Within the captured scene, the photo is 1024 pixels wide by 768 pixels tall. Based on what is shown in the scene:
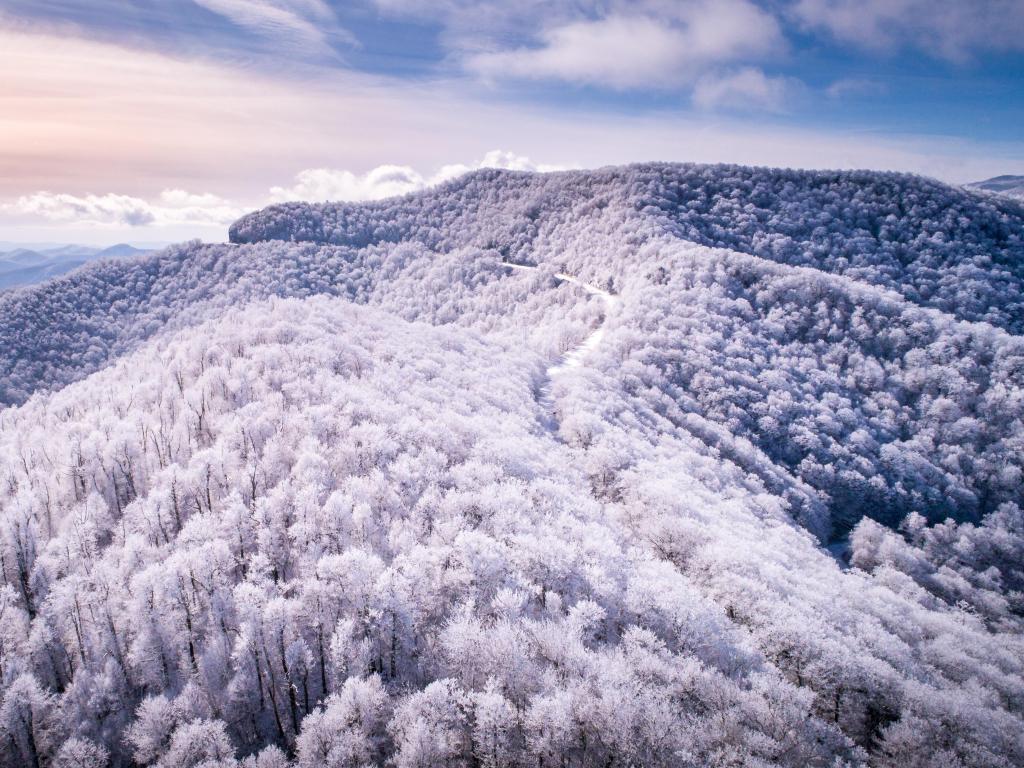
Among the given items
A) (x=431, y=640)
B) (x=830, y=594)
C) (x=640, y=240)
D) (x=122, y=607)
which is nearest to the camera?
(x=431, y=640)

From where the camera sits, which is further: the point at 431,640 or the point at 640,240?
the point at 640,240

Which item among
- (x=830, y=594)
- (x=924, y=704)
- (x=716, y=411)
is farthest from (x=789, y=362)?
(x=924, y=704)

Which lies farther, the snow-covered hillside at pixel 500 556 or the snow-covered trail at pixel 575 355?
the snow-covered trail at pixel 575 355

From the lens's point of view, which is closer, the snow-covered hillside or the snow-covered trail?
the snow-covered hillside

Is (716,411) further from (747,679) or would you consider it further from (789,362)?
(747,679)
